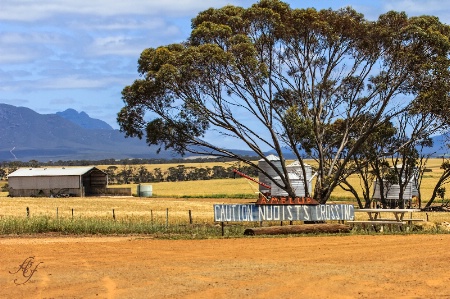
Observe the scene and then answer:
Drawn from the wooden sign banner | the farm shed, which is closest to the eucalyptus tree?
the wooden sign banner

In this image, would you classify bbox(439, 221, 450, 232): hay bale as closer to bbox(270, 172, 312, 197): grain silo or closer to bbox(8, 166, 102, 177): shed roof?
bbox(270, 172, 312, 197): grain silo

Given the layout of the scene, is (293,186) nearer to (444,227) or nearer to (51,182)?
(444,227)

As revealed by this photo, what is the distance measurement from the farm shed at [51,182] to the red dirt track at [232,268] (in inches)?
2207

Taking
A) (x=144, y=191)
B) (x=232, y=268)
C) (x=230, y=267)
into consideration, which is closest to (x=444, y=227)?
(x=230, y=267)

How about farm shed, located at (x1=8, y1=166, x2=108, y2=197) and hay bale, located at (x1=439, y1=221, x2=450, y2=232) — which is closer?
hay bale, located at (x1=439, y1=221, x2=450, y2=232)

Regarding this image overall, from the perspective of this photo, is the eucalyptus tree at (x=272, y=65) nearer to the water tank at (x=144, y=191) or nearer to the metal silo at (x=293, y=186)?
the metal silo at (x=293, y=186)

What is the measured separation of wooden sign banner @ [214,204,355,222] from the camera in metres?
30.2

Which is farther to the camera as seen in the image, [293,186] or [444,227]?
[293,186]

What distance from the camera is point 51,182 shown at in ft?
271

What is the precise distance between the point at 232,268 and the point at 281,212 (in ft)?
41.4

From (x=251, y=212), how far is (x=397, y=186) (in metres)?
32.8

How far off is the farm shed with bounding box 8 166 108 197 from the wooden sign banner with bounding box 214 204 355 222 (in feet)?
176

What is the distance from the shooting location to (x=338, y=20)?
37406mm

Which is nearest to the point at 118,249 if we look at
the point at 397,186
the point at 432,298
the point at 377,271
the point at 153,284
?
the point at 153,284
